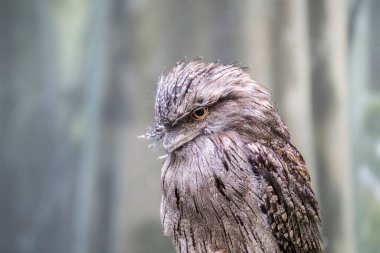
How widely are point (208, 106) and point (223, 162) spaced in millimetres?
124

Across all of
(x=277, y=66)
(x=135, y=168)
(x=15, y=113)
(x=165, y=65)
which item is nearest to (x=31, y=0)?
(x=15, y=113)

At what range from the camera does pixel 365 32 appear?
1.87m

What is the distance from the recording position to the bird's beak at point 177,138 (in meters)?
1.14

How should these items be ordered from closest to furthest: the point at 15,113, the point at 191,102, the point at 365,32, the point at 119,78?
the point at 191,102 < the point at 365,32 < the point at 119,78 < the point at 15,113

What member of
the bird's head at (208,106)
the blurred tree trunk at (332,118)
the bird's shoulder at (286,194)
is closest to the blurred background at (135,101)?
the blurred tree trunk at (332,118)

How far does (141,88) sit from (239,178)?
3.21 ft

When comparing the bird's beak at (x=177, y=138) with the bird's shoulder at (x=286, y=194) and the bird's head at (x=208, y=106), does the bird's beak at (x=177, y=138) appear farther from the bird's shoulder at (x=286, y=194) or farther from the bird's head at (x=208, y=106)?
the bird's shoulder at (x=286, y=194)

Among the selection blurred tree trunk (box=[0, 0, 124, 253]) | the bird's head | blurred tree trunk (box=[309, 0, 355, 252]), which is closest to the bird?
the bird's head

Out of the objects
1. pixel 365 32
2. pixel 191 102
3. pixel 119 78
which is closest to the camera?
pixel 191 102

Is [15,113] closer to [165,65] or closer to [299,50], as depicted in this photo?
[165,65]

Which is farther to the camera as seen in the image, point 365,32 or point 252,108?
point 365,32

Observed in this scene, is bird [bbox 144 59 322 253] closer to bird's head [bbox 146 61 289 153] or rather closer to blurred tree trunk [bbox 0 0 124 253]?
bird's head [bbox 146 61 289 153]

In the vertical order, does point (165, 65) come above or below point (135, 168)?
above

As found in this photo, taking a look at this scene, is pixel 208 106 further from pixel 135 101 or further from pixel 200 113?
pixel 135 101
